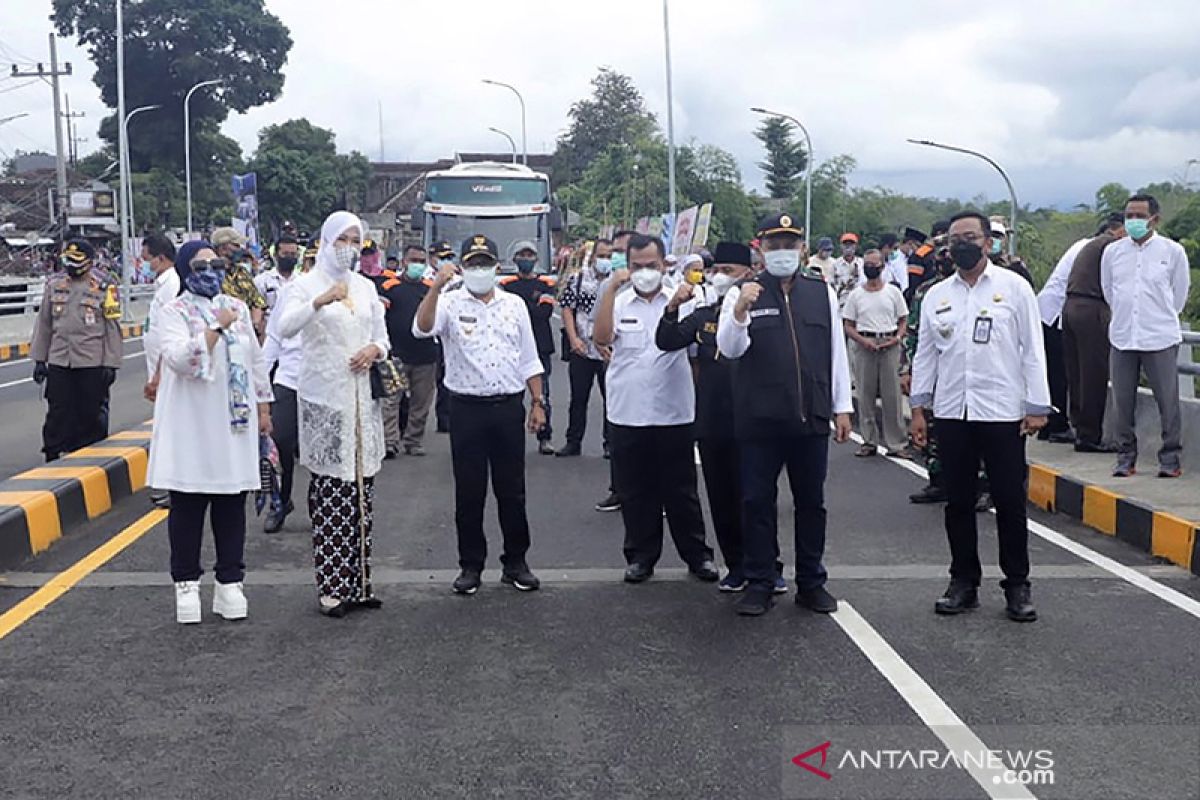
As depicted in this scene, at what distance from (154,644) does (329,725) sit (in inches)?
56.4

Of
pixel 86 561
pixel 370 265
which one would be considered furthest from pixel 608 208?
pixel 86 561

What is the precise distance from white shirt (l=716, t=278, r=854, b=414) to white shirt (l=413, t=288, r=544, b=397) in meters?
1.06

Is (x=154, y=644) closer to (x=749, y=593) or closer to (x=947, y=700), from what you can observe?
(x=749, y=593)

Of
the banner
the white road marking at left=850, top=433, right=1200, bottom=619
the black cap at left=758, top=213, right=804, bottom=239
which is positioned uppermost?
the banner

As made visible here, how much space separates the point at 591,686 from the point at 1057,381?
717cm

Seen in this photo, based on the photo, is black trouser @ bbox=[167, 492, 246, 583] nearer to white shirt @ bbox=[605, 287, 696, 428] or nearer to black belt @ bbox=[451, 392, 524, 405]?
black belt @ bbox=[451, 392, 524, 405]

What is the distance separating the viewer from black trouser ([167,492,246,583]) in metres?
6.06

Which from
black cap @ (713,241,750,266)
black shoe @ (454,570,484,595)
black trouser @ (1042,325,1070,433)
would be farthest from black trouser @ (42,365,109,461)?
black trouser @ (1042,325,1070,433)

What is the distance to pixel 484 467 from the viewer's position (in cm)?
671

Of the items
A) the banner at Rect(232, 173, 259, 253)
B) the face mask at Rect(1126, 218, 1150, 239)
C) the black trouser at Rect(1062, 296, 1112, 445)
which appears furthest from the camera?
the banner at Rect(232, 173, 259, 253)

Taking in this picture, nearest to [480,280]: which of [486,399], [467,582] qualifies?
[486,399]

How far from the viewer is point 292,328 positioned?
6125mm

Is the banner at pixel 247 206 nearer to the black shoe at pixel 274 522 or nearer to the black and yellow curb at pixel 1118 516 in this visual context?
the black shoe at pixel 274 522

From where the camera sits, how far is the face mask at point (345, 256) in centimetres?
621
